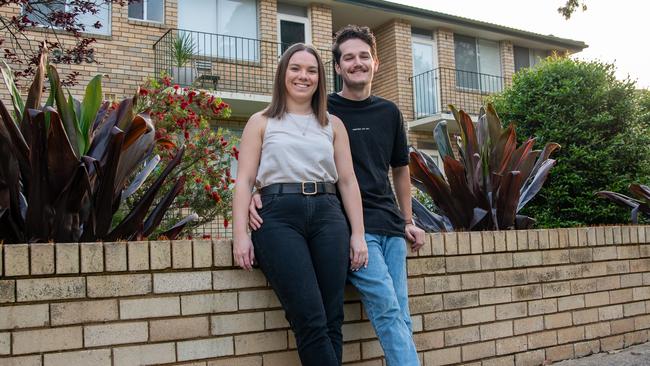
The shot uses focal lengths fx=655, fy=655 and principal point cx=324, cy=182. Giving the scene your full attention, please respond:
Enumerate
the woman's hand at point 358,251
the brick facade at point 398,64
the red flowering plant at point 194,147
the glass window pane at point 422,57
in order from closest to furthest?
the woman's hand at point 358,251
the red flowering plant at point 194,147
the brick facade at point 398,64
the glass window pane at point 422,57

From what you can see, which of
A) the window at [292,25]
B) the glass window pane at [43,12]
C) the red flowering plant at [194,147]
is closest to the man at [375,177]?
the glass window pane at [43,12]

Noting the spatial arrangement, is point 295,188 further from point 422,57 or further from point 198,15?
point 422,57

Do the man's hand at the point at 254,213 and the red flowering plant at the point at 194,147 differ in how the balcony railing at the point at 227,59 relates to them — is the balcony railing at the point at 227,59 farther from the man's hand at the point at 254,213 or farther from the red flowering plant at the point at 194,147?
the man's hand at the point at 254,213

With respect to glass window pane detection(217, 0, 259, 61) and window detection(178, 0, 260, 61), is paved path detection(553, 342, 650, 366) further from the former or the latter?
glass window pane detection(217, 0, 259, 61)

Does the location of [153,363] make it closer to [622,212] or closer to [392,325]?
[392,325]

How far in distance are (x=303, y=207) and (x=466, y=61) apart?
1669cm

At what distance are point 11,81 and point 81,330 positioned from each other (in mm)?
1245

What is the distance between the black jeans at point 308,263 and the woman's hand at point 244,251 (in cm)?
3

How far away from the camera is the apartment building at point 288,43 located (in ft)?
43.0

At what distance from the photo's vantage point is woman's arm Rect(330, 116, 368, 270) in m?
2.96

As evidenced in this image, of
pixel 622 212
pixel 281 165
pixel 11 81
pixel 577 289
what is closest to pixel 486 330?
pixel 577 289

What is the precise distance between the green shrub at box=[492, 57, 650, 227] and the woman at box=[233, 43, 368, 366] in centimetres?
476

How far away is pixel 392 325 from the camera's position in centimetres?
300

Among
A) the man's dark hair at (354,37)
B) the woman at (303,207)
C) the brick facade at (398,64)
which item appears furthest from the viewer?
the brick facade at (398,64)
